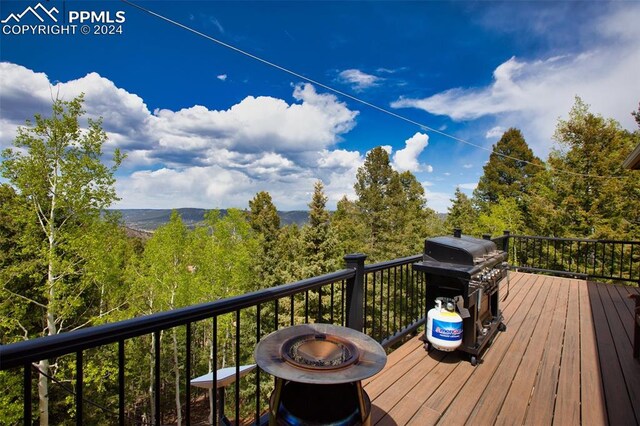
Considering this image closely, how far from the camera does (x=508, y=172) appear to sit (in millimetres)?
22125

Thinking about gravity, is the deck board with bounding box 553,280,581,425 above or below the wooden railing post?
→ below

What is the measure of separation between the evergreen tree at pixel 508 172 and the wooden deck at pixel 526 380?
20987 mm

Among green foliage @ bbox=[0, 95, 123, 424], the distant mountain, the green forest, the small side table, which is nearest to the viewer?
the small side table

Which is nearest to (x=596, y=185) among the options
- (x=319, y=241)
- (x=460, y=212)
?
(x=460, y=212)

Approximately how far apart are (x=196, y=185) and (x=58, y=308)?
21.3 m

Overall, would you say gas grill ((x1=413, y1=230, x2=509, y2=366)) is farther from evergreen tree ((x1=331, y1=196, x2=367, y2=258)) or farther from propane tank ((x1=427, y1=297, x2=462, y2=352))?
evergreen tree ((x1=331, y1=196, x2=367, y2=258))

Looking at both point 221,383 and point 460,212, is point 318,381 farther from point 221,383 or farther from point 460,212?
point 460,212

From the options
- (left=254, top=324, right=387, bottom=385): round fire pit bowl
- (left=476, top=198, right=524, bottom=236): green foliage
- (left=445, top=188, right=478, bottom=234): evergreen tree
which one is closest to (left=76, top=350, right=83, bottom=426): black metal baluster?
(left=254, top=324, right=387, bottom=385): round fire pit bowl

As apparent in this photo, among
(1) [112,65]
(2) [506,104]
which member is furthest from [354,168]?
(1) [112,65]

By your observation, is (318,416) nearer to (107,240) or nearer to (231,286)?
(107,240)

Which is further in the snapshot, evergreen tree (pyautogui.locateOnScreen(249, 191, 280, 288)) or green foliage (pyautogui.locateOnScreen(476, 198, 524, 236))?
green foliage (pyautogui.locateOnScreen(476, 198, 524, 236))

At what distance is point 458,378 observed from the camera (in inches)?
95.5

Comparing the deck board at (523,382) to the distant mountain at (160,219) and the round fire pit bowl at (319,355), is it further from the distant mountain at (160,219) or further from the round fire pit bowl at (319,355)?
the distant mountain at (160,219)

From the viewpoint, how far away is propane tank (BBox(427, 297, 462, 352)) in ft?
8.29
